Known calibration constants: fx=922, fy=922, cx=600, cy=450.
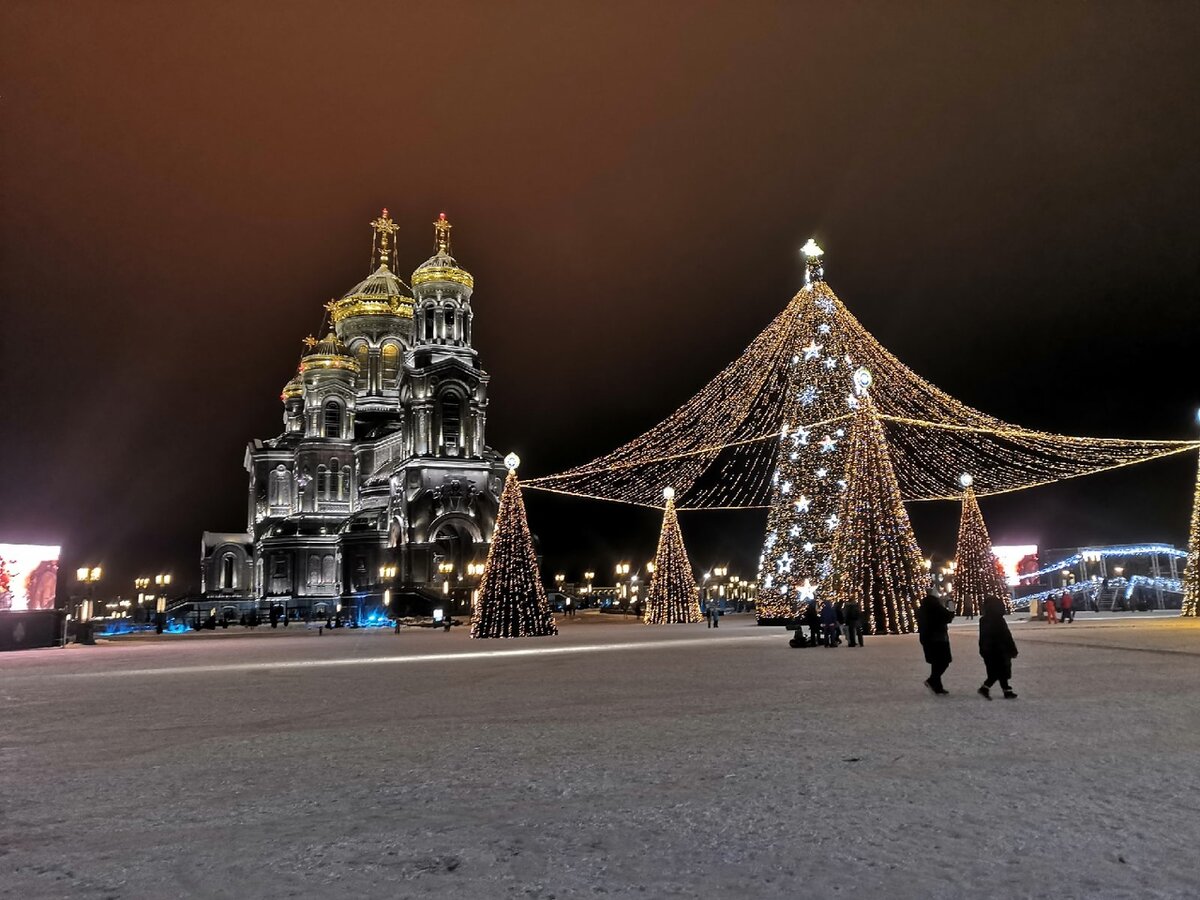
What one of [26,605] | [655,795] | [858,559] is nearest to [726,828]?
[655,795]

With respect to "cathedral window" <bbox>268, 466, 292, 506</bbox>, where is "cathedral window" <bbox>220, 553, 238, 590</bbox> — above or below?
below

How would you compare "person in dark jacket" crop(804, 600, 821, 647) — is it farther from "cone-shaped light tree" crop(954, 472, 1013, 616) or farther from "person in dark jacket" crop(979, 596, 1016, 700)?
"cone-shaped light tree" crop(954, 472, 1013, 616)

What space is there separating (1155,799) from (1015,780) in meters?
0.91

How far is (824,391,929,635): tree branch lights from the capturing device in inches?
1005

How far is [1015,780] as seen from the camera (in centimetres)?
667

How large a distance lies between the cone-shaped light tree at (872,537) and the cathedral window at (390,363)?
194 feet

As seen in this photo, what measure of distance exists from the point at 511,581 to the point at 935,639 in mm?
21862

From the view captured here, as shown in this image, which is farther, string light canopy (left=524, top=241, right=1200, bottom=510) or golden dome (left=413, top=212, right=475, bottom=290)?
golden dome (left=413, top=212, right=475, bottom=290)

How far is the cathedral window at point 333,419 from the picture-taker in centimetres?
7519

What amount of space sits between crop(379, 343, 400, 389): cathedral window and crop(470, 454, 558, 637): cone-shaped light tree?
4932 cm

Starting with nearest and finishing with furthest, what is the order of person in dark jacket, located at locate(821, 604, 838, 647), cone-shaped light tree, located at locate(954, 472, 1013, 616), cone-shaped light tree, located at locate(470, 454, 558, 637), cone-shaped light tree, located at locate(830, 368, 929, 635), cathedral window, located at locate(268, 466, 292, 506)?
person in dark jacket, located at locate(821, 604, 838, 647)
cone-shaped light tree, located at locate(830, 368, 929, 635)
cone-shaped light tree, located at locate(470, 454, 558, 637)
cone-shaped light tree, located at locate(954, 472, 1013, 616)
cathedral window, located at locate(268, 466, 292, 506)

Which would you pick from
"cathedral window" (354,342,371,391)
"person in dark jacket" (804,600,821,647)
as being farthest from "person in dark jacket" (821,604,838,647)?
"cathedral window" (354,342,371,391)

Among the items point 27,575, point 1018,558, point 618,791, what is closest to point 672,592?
point 1018,558

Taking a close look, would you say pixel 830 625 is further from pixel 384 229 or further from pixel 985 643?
pixel 384 229
